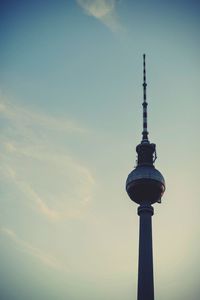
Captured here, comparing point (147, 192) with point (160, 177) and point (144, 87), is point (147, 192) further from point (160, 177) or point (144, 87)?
point (144, 87)

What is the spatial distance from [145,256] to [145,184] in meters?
11.7

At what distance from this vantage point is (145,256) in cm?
6831

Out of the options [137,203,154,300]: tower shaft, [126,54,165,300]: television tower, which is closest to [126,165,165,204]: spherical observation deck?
[126,54,165,300]: television tower

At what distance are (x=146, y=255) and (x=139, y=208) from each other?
8.34 metres

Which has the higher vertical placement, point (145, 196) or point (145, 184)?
point (145, 184)

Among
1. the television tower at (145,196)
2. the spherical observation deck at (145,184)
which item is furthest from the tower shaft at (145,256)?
the spherical observation deck at (145,184)

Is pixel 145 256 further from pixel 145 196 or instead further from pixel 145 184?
pixel 145 184

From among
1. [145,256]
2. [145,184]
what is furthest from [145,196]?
[145,256]

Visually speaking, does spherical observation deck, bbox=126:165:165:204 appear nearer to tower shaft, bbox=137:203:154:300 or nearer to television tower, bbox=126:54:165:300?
television tower, bbox=126:54:165:300

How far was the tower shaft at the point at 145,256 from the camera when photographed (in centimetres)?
6500

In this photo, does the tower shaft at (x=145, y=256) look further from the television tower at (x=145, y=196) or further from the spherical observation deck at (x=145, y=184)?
the spherical observation deck at (x=145, y=184)

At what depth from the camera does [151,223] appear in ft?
237

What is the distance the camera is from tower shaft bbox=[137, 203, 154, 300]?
65.0 metres

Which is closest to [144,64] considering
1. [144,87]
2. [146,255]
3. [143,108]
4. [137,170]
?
[144,87]
